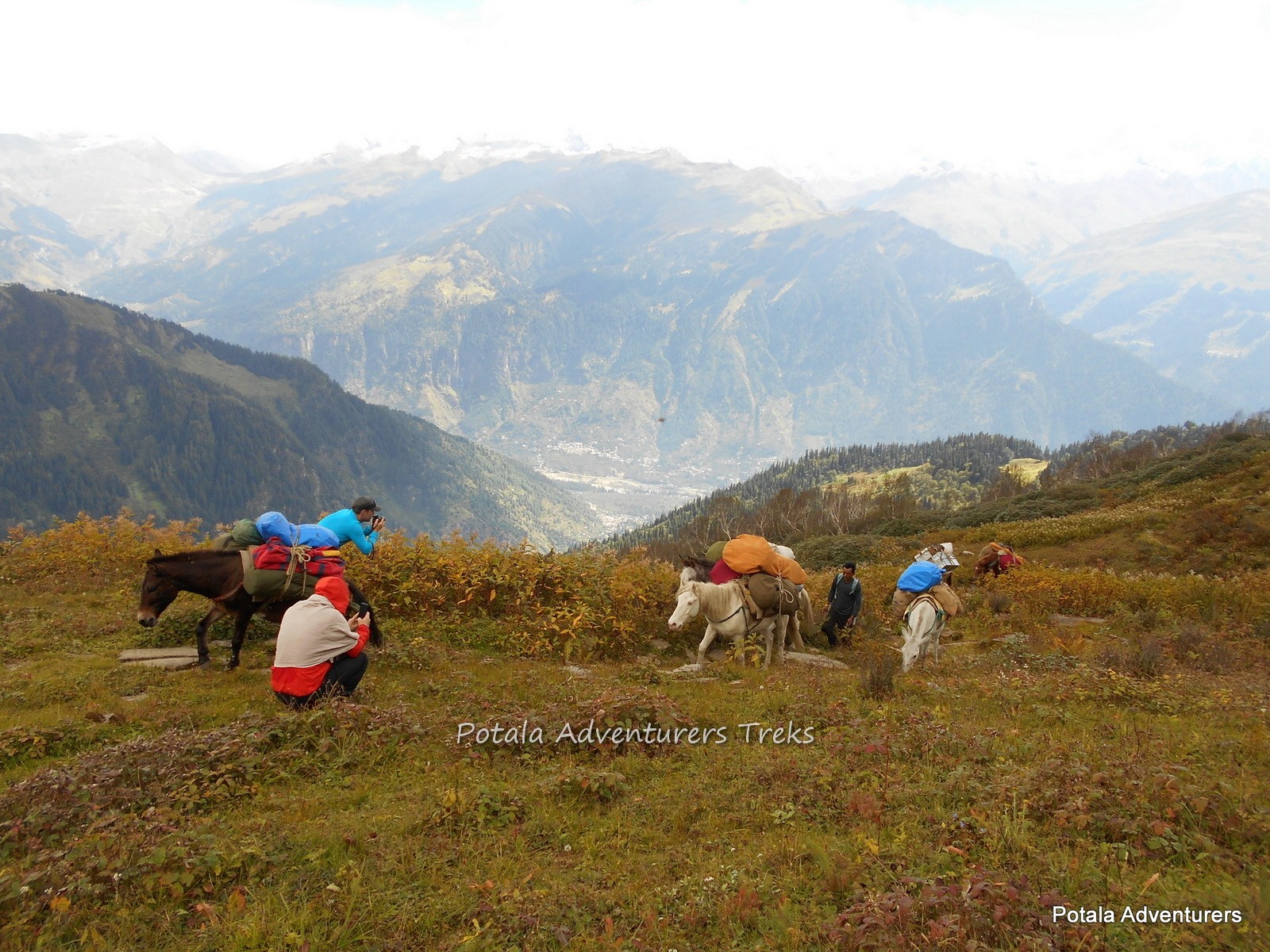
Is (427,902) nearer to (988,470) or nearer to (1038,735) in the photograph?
(1038,735)

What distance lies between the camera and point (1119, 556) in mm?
30703

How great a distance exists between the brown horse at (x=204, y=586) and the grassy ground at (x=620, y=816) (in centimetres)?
91

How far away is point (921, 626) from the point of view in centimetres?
1470

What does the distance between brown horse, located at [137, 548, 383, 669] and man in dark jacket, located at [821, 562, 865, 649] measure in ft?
42.8

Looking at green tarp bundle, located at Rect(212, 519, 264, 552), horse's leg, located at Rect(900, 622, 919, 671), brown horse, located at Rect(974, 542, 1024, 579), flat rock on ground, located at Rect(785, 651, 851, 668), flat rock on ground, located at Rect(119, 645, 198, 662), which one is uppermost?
green tarp bundle, located at Rect(212, 519, 264, 552)

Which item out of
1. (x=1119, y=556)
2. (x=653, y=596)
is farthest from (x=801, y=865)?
(x=1119, y=556)

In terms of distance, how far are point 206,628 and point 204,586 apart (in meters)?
0.78

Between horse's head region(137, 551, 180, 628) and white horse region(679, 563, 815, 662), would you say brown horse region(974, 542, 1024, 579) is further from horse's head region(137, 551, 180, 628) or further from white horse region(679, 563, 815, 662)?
horse's head region(137, 551, 180, 628)

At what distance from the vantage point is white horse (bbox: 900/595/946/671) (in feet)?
48.1

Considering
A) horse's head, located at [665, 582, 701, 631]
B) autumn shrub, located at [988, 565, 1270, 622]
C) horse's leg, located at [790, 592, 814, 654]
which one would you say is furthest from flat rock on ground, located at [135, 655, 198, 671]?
autumn shrub, located at [988, 565, 1270, 622]

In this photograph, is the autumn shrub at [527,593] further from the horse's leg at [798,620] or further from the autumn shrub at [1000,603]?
the autumn shrub at [1000,603]

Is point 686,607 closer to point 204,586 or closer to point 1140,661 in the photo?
point 1140,661

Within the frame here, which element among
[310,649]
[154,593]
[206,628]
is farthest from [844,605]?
[154,593]

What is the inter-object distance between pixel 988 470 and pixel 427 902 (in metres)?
202
